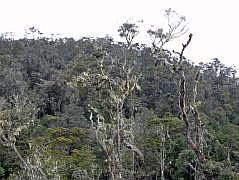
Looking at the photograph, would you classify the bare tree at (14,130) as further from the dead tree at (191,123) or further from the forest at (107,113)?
the dead tree at (191,123)

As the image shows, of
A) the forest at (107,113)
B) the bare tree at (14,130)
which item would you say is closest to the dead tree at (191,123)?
the forest at (107,113)

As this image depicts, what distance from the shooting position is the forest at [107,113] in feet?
20.8

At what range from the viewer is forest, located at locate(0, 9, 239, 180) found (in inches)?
250

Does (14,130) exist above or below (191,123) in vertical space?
below

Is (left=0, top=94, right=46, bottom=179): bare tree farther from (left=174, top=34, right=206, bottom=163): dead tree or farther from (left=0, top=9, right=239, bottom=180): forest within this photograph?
(left=174, top=34, right=206, bottom=163): dead tree

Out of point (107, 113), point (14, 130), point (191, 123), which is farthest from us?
point (107, 113)

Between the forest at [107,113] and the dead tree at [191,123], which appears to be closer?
the dead tree at [191,123]

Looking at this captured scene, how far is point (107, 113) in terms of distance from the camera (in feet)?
42.8

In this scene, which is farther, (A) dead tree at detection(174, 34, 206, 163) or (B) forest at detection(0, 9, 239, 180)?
(B) forest at detection(0, 9, 239, 180)

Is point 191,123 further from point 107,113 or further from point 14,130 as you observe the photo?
point 107,113

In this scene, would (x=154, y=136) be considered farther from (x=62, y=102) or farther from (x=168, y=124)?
(x=62, y=102)

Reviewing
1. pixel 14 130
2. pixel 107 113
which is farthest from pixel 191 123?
pixel 107 113

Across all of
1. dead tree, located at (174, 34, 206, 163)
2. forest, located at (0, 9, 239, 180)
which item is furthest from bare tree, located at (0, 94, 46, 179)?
dead tree, located at (174, 34, 206, 163)

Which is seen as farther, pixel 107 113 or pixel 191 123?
pixel 107 113
